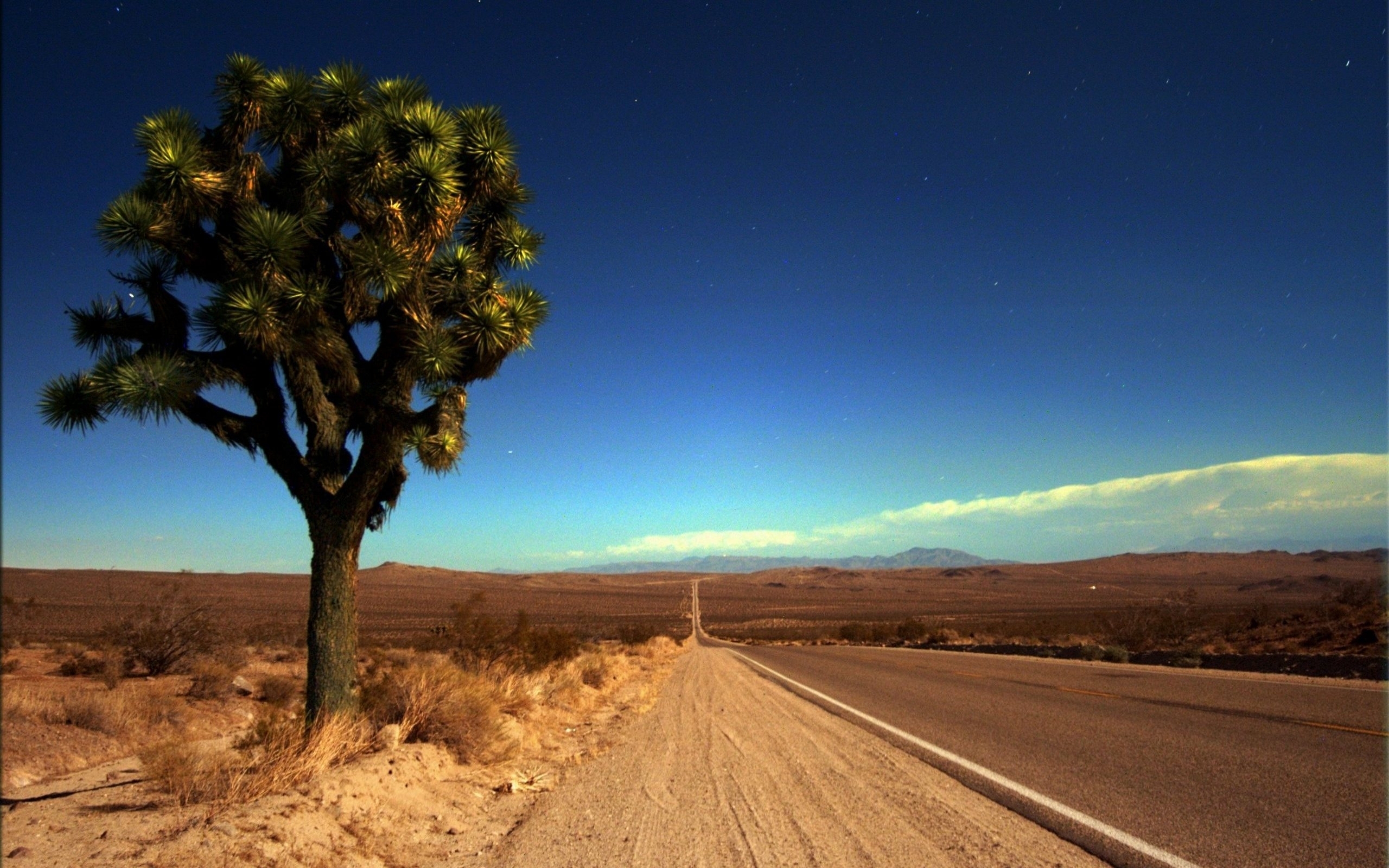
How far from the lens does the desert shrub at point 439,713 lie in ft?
25.7

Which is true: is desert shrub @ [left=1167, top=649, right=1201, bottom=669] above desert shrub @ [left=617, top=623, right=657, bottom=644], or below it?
above

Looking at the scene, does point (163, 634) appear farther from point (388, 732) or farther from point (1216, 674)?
point (1216, 674)

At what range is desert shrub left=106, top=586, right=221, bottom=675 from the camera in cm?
1584

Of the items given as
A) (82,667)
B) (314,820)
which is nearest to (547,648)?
(82,667)

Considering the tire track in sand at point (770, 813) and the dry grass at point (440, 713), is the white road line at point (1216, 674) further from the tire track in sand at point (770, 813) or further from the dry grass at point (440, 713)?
the dry grass at point (440, 713)

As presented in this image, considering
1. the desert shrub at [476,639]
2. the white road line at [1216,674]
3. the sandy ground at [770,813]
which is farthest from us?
the desert shrub at [476,639]

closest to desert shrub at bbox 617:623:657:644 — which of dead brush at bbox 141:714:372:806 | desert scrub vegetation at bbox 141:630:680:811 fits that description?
desert scrub vegetation at bbox 141:630:680:811

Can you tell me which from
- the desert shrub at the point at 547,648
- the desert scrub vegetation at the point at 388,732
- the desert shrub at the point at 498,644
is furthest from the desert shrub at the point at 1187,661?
the desert shrub at the point at 498,644

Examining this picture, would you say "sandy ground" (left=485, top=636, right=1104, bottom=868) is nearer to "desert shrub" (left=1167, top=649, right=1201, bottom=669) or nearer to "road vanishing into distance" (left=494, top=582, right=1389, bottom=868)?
"road vanishing into distance" (left=494, top=582, right=1389, bottom=868)

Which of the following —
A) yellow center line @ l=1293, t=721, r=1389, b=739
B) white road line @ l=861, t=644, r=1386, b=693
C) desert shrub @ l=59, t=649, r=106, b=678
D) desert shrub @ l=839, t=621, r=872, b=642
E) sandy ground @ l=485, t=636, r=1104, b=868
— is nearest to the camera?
sandy ground @ l=485, t=636, r=1104, b=868

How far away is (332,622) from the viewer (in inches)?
317

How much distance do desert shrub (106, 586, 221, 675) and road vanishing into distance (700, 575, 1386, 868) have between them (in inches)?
558

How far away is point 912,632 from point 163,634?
34.8 m

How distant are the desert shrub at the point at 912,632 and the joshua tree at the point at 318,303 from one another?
34.8 metres
